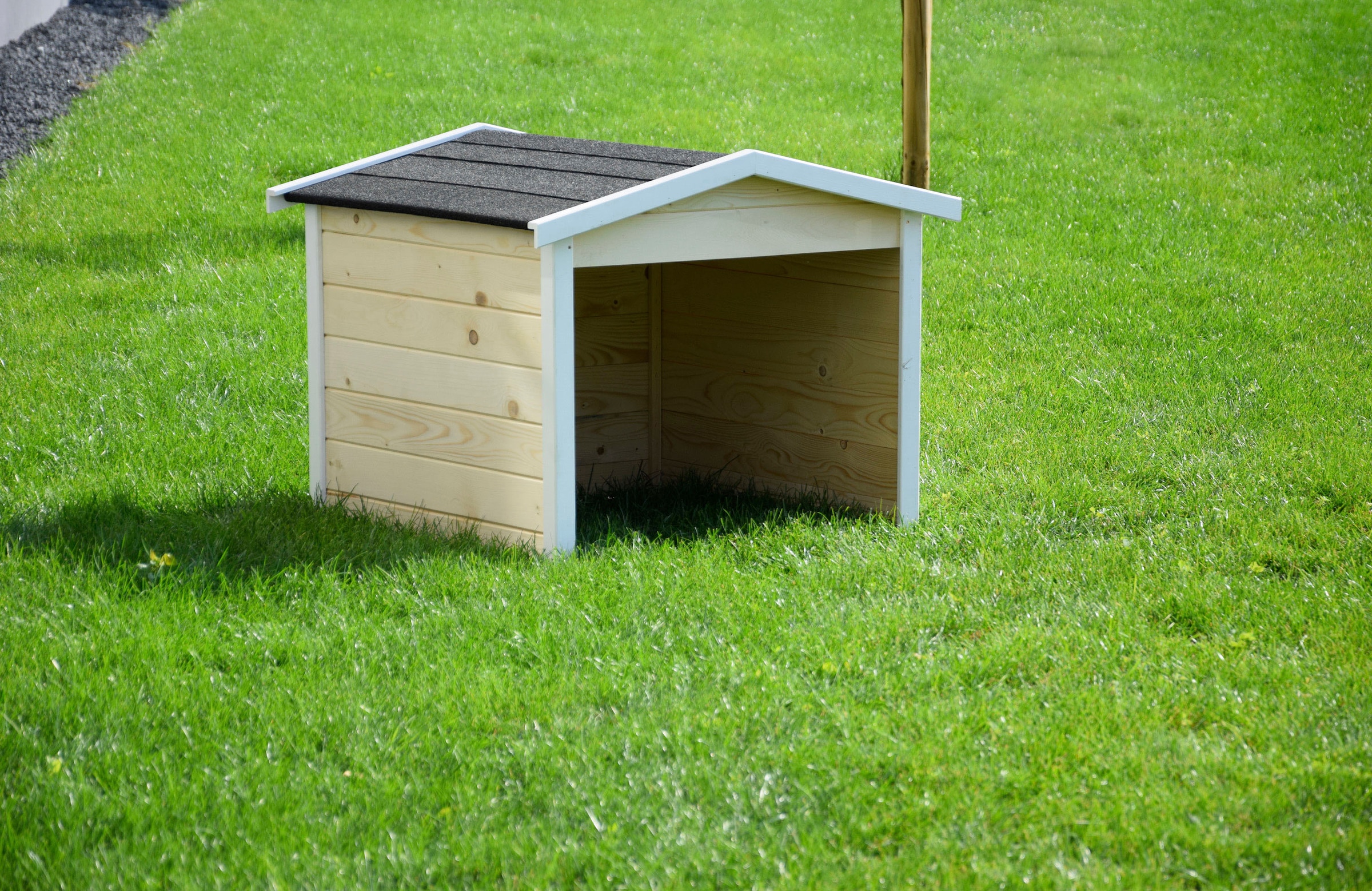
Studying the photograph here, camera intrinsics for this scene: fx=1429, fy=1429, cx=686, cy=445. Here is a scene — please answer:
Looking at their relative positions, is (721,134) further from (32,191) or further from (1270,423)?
(1270,423)

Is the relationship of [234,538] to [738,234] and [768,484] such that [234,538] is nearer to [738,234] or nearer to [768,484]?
[738,234]

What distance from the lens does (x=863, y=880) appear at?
2.88m

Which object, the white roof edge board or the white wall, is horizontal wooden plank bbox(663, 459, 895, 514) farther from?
the white wall

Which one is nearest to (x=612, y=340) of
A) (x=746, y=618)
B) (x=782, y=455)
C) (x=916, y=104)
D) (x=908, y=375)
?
(x=782, y=455)

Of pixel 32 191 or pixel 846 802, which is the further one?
pixel 32 191

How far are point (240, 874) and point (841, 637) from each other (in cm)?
175

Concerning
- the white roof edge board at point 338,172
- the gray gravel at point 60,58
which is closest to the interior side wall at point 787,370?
the white roof edge board at point 338,172

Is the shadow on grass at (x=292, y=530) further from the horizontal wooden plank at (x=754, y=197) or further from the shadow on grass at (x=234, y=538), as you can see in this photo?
the horizontal wooden plank at (x=754, y=197)

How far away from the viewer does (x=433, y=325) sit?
182 inches

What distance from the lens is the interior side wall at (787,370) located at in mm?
5102

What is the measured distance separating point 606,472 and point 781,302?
1029 millimetres

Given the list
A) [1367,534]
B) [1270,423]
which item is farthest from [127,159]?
[1367,534]

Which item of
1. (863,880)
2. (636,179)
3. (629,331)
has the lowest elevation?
(863,880)

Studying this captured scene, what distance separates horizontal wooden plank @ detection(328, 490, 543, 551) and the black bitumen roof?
0.98 meters
